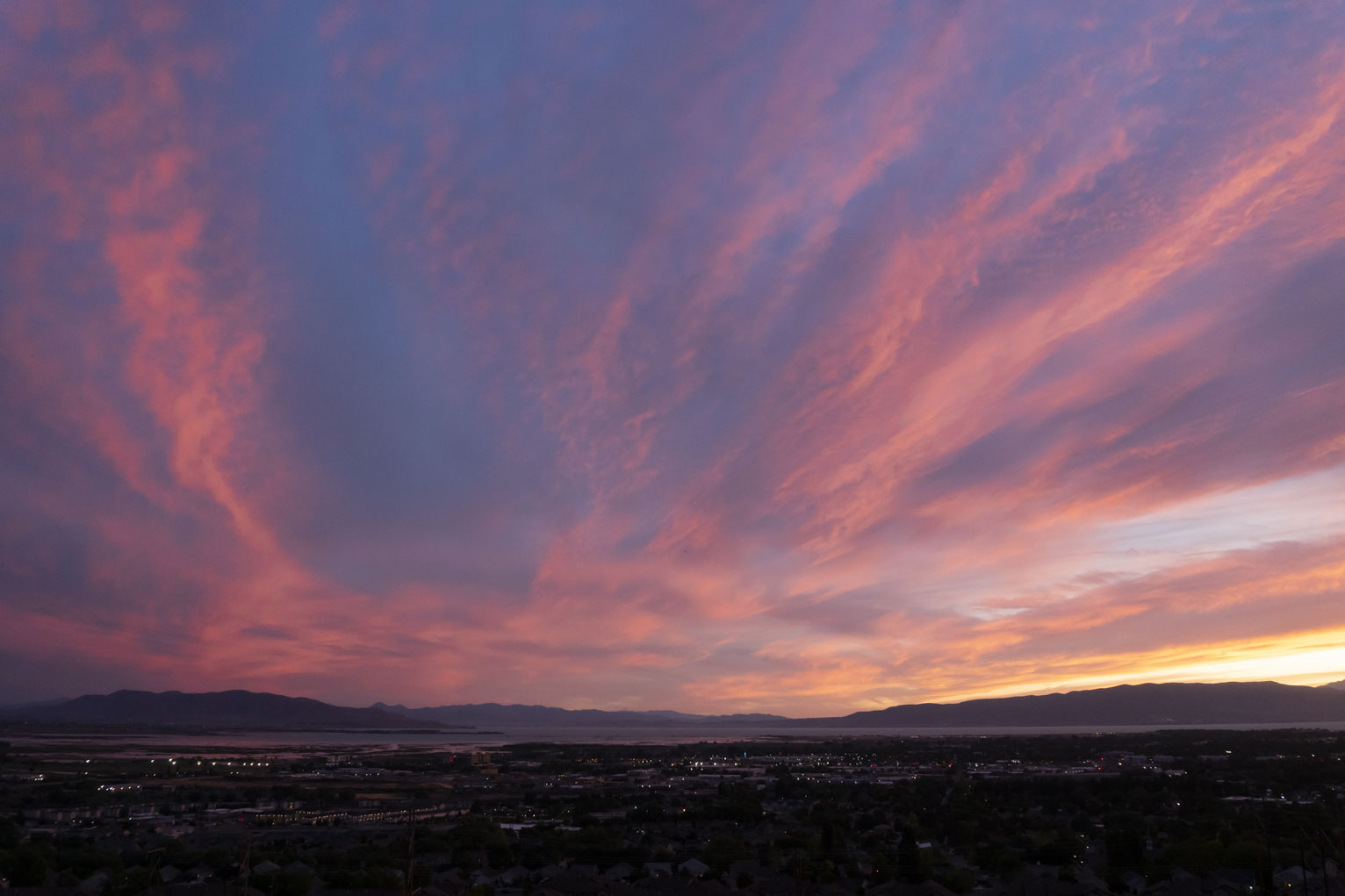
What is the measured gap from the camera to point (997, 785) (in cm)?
4603

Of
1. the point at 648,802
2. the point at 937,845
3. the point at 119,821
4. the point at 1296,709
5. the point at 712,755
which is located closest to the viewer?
the point at 937,845

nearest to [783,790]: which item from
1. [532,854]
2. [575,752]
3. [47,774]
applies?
[532,854]

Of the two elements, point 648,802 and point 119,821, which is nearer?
point 119,821

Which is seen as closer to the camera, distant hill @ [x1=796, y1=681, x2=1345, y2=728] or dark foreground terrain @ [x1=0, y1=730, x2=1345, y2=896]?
dark foreground terrain @ [x1=0, y1=730, x2=1345, y2=896]

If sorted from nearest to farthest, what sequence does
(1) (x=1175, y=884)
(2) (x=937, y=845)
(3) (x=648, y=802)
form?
(1) (x=1175, y=884) < (2) (x=937, y=845) < (3) (x=648, y=802)

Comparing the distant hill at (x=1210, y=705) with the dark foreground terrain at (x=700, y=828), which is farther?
the distant hill at (x=1210, y=705)

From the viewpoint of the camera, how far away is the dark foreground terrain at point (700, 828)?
20.7 metres

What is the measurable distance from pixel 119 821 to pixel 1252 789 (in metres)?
49.8

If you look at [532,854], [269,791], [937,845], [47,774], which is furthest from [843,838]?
[47,774]

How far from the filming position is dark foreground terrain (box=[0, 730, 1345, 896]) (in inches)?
814

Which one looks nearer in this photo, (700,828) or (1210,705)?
(700,828)

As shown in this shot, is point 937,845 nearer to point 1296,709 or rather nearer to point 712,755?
point 712,755

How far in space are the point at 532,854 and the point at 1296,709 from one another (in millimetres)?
197165

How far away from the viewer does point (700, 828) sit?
3425 cm
